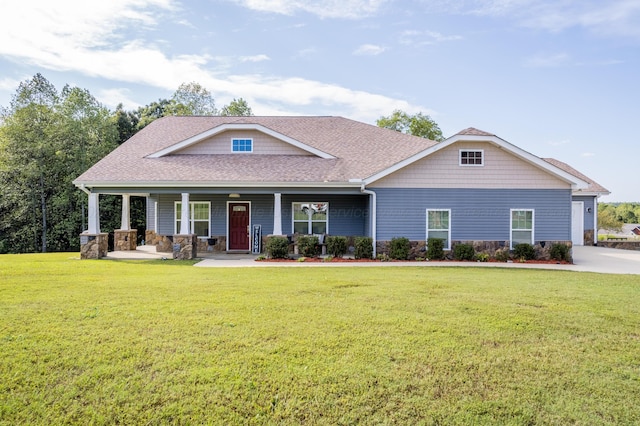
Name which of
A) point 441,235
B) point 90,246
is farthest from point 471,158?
point 90,246

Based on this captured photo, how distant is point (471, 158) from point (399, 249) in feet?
14.2

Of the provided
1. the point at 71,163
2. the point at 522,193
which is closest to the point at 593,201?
the point at 522,193

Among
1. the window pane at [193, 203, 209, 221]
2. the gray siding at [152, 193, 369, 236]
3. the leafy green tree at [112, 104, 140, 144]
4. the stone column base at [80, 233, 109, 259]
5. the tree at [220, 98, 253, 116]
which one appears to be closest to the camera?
the stone column base at [80, 233, 109, 259]

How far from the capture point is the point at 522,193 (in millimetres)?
14469

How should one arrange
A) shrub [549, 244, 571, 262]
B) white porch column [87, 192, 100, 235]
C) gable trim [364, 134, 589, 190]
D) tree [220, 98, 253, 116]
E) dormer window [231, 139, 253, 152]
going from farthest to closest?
tree [220, 98, 253, 116] → dormer window [231, 139, 253, 152] → white porch column [87, 192, 100, 235] → gable trim [364, 134, 589, 190] → shrub [549, 244, 571, 262]

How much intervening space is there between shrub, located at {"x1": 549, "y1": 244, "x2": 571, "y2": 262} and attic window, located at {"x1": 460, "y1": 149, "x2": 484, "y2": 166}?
391 centimetres

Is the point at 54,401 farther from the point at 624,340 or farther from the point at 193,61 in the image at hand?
the point at 193,61

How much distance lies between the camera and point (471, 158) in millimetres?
14445

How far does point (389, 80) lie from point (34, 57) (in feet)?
73.0

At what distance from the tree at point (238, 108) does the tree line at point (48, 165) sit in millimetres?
8788

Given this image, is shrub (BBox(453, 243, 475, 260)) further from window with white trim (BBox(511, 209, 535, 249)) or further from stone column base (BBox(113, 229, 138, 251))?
stone column base (BBox(113, 229, 138, 251))

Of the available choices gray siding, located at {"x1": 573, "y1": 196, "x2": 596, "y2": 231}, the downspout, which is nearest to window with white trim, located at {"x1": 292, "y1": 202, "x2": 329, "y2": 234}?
the downspout

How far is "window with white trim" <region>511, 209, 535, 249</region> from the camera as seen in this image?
14562 mm

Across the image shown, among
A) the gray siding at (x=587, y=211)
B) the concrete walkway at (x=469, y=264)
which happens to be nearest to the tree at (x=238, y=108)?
the concrete walkway at (x=469, y=264)
